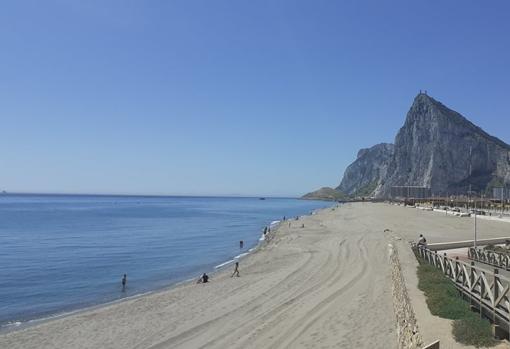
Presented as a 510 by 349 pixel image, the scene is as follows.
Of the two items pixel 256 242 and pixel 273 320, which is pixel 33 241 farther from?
pixel 273 320

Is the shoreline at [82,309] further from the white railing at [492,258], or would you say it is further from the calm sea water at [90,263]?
the white railing at [492,258]

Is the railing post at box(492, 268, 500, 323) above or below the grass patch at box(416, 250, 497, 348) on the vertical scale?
above

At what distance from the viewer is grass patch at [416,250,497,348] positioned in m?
12.1

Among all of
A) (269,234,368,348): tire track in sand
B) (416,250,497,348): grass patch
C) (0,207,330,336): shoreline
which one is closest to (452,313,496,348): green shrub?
(416,250,497,348): grass patch

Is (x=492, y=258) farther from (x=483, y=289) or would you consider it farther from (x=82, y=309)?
(x=82, y=309)

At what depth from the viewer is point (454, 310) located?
14.8 m

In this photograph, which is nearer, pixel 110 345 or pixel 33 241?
pixel 110 345

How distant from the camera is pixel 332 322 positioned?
18.5m

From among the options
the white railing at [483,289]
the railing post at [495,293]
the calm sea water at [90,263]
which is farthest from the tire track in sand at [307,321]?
the calm sea water at [90,263]

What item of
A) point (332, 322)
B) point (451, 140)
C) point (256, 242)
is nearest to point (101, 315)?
point (332, 322)

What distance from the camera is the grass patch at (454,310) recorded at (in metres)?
12.1

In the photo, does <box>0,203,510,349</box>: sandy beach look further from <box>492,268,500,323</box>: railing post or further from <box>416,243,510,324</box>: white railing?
<box>416,243,510,324</box>: white railing

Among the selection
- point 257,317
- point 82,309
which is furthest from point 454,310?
point 82,309

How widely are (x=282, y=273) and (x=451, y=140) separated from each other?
613 ft
